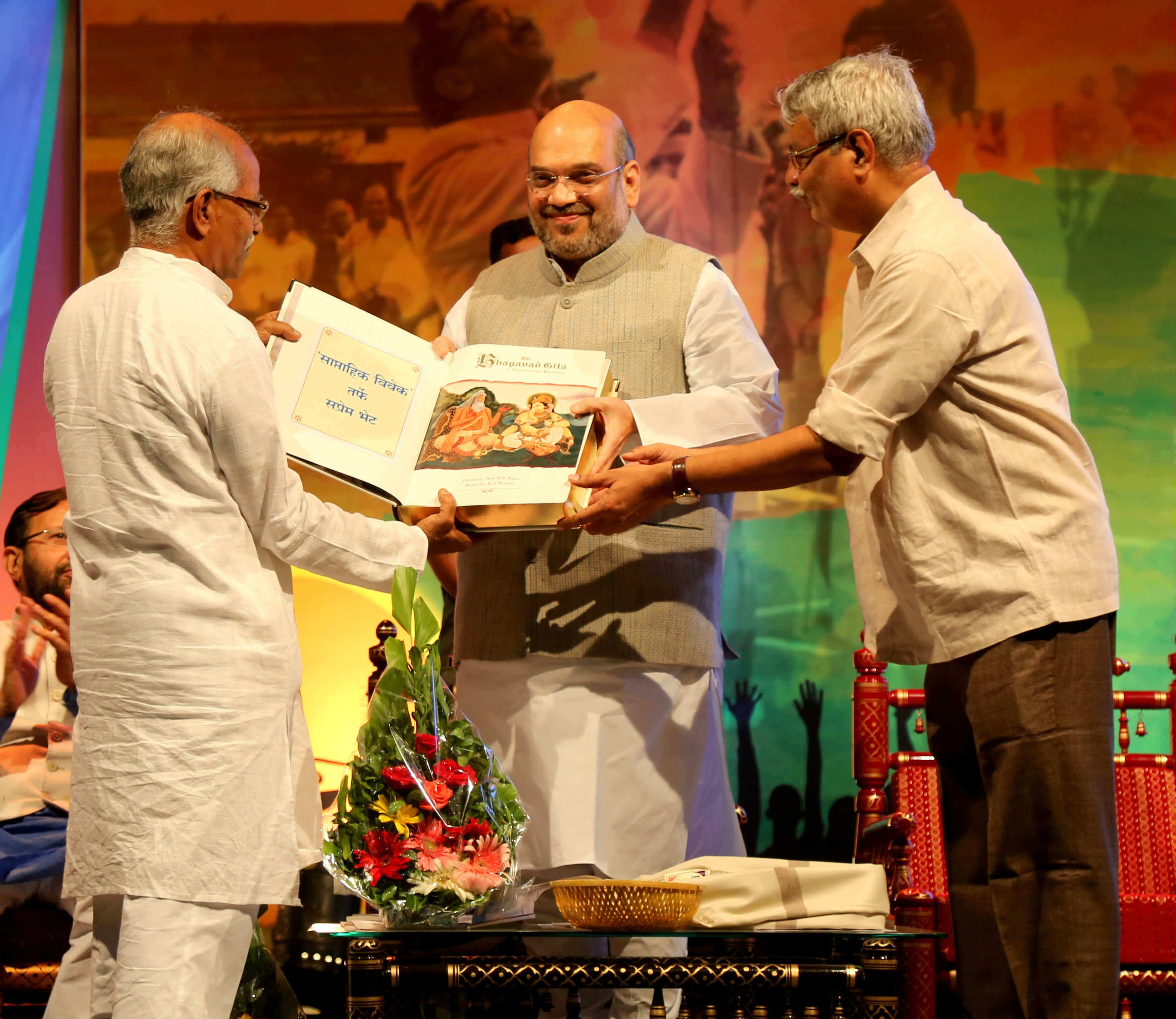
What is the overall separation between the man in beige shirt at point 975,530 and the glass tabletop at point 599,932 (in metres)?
0.19

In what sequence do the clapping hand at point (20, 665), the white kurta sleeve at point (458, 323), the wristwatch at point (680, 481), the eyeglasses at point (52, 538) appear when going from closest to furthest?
1. the wristwatch at point (680, 481)
2. the white kurta sleeve at point (458, 323)
3. the clapping hand at point (20, 665)
4. the eyeglasses at point (52, 538)

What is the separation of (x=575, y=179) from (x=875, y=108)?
0.81 m

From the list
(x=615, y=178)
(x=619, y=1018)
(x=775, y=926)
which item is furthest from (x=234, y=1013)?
(x=615, y=178)

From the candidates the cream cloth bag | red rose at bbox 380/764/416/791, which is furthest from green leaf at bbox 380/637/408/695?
the cream cloth bag

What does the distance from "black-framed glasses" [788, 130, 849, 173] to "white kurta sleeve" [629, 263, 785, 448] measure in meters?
0.51

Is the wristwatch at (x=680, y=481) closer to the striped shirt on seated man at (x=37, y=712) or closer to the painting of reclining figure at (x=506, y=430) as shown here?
the painting of reclining figure at (x=506, y=430)

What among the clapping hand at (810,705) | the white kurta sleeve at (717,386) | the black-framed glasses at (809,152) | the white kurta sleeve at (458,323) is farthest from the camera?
the clapping hand at (810,705)

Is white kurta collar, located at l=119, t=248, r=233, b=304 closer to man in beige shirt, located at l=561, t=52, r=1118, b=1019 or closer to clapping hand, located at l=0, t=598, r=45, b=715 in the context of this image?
man in beige shirt, located at l=561, t=52, r=1118, b=1019

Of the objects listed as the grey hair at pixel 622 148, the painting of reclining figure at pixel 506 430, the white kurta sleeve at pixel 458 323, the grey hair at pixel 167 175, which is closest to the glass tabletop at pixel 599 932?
the painting of reclining figure at pixel 506 430

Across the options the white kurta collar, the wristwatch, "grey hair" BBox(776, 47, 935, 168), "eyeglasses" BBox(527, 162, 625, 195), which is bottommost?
the wristwatch

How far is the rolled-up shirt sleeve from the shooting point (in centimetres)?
205

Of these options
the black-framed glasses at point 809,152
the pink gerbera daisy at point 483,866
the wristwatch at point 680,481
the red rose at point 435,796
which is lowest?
the pink gerbera daisy at point 483,866

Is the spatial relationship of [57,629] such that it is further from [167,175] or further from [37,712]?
[167,175]

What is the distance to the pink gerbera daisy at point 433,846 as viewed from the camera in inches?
83.0
